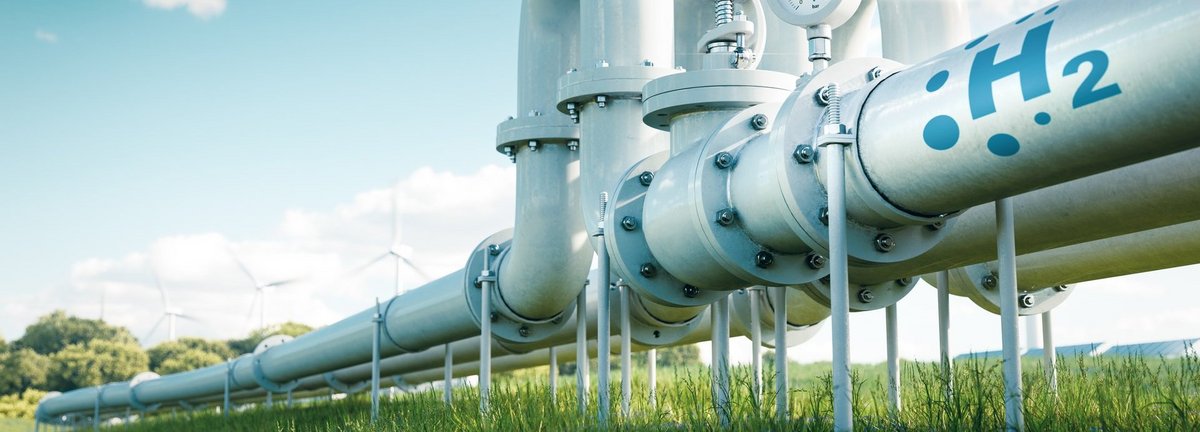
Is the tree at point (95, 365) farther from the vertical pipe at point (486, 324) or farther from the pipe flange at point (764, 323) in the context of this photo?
the vertical pipe at point (486, 324)

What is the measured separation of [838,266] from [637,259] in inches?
105

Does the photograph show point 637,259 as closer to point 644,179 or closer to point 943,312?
point 644,179

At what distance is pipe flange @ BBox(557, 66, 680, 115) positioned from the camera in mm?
7988

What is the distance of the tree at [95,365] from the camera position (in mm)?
53219

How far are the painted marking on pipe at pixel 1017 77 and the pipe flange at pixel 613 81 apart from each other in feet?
12.7

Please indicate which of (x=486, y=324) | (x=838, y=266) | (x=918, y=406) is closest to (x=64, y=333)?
(x=486, y=324)

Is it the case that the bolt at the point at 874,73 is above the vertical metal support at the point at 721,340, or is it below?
above

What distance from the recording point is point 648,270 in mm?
7250

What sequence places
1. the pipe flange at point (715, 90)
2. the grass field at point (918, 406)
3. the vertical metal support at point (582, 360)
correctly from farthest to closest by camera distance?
the vertical metal support at point (582, 360) → the pipe flange at point (715, 90) → the grass field at point (918, 406)

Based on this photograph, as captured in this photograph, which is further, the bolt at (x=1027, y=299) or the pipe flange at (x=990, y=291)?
the bolt at (x=1027, y=299)

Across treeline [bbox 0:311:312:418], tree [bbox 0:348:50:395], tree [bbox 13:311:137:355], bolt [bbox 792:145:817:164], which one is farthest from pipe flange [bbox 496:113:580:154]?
tree [bbox 13:311:137:355]

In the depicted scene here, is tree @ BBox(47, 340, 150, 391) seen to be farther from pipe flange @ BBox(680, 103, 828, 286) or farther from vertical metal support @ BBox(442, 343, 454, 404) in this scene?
pipe flange @ BBox(680, 103, 828, 286)

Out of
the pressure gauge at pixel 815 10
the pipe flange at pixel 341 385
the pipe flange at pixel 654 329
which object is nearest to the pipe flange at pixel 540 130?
the pipe flange at pixel 654 329

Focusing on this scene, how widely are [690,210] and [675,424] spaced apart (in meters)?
1.36
